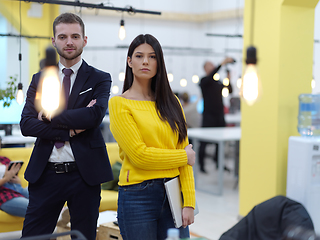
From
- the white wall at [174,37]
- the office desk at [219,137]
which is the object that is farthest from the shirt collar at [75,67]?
the white wall at [174,37]

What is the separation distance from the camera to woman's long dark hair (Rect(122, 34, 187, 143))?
1990mm

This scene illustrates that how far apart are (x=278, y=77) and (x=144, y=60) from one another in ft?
8.14

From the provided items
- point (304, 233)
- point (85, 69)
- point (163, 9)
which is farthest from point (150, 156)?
point (163, 9)

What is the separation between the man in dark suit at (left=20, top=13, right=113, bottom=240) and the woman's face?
34 centimetres

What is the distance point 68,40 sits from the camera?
207cm

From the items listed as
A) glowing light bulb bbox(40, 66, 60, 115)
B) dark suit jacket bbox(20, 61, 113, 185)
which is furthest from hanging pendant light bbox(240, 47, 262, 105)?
glowing light bulb bbox(40, 66, 60, 115)

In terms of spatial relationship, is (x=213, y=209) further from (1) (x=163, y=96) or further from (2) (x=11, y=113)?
(1) (x=163, y=96)

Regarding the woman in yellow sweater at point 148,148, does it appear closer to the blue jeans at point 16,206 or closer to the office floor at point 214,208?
the blue jeans at point 16,206

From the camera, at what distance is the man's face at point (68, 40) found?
2070 mm

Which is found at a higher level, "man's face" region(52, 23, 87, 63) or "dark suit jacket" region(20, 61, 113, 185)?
"man's face" region(52, 23, 87, 63)

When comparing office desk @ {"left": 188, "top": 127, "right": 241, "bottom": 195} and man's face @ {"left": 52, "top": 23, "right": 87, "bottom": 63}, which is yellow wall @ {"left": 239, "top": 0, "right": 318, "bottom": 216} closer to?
office desk @ {"left": 188, "top": 127, "right": 241, "bottom": 195}

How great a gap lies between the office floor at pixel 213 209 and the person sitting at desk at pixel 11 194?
0.56 meters

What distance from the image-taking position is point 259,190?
14.4 feet

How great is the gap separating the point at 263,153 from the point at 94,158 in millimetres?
2656
